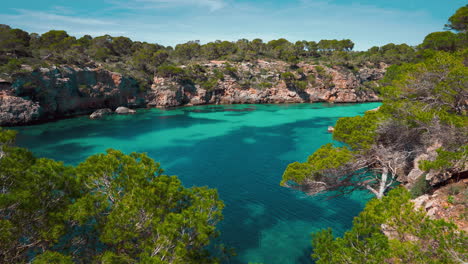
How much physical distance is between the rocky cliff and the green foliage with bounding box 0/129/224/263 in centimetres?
4048

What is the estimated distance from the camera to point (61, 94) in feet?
147

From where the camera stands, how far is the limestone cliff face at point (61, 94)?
37.6m

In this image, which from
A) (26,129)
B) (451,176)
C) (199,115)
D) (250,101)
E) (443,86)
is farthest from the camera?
(250,101)

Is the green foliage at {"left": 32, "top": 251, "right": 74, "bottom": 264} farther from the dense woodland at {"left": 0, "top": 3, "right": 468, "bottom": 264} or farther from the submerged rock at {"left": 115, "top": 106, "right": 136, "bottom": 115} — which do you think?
the submerged rock at {"left": 115, "top": 106, "right": 136, "bottom": 115}

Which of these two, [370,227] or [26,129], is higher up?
[370,227]

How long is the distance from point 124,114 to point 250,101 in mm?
33346

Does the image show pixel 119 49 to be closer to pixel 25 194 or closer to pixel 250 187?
pixel 250 187

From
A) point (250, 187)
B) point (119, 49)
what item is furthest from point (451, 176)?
point (119, 49)

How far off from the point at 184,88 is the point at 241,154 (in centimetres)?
4320

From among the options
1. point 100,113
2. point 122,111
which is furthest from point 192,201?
point 122,111

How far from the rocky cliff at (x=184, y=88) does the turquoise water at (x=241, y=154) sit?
4.29m

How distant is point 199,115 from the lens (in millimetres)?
51844

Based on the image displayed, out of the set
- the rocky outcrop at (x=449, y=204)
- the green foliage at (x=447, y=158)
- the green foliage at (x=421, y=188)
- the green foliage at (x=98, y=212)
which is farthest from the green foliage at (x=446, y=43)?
the green foliage at (x=98, y=212)

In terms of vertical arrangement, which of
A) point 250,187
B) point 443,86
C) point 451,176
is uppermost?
point 443,86
